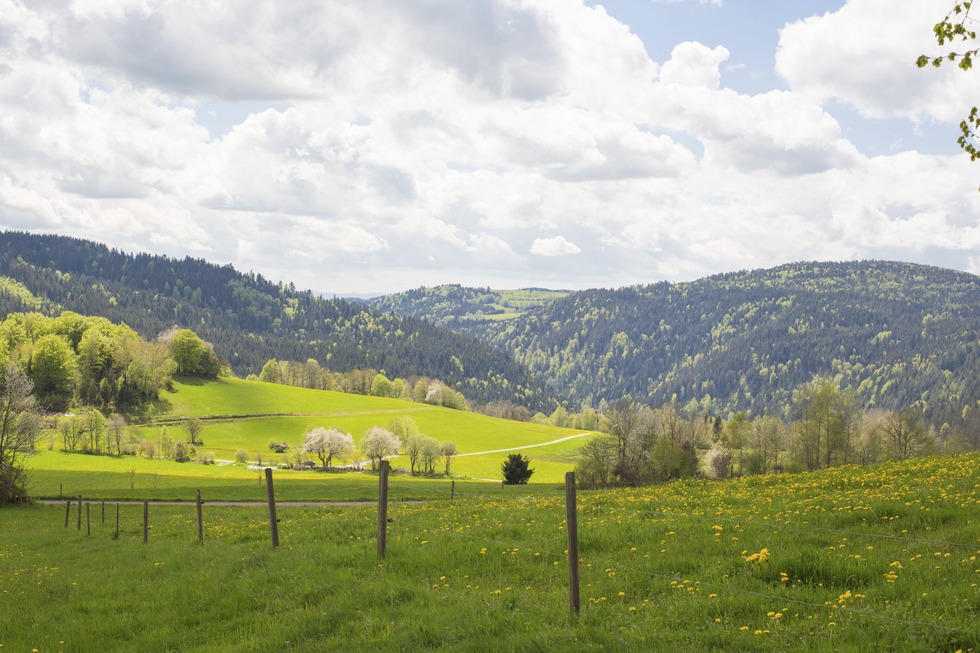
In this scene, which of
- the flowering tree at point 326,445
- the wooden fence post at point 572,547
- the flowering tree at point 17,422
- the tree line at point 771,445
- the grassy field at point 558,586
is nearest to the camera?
the grassy field at point 558,586

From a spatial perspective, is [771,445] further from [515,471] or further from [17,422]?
[17,422]

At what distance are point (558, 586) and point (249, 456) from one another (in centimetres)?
14155

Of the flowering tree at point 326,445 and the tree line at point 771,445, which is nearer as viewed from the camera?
the tree line at point 771,445

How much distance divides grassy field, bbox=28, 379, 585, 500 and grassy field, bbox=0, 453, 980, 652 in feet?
144

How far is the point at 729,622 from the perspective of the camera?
9.07 meters

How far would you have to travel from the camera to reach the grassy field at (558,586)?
29.0ft

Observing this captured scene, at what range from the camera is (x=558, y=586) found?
11.8 m

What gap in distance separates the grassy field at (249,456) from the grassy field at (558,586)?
4403 centimetres

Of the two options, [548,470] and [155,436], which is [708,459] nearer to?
[548,470]

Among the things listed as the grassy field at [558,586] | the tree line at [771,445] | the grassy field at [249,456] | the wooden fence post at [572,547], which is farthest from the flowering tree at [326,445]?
the wooden fence post at [572,547]

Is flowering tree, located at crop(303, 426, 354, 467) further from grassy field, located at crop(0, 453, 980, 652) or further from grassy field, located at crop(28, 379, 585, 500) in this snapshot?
grassy field, located at crop(0, 453, 980, 652)

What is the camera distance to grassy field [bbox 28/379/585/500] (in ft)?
233

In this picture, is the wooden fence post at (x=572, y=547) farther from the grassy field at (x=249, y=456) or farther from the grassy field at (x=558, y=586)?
the grassy field at (x=249, y=456)

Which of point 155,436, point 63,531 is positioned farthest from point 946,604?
point 155,436
